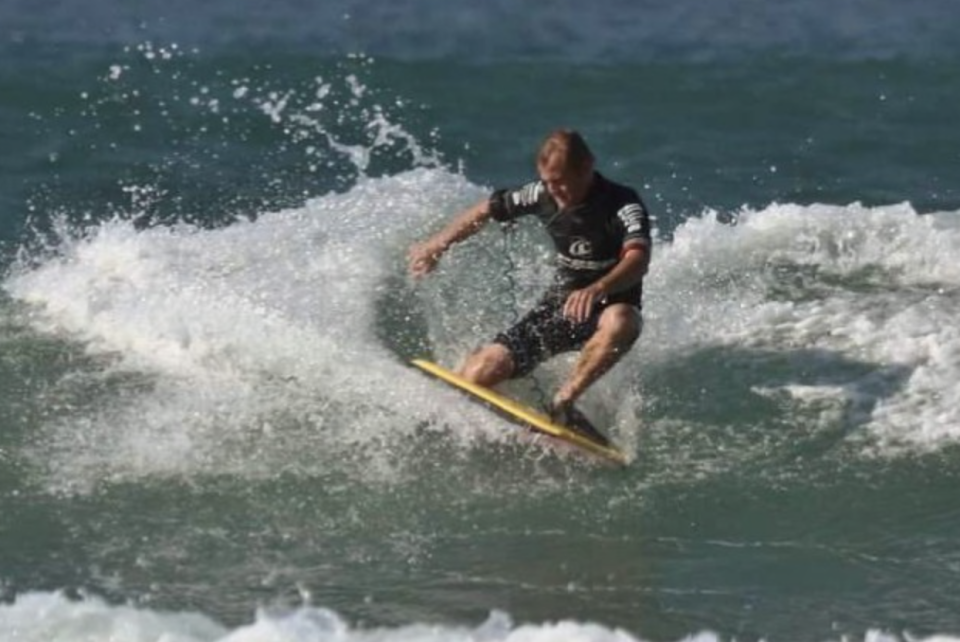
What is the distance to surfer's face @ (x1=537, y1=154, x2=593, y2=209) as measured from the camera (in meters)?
10.2

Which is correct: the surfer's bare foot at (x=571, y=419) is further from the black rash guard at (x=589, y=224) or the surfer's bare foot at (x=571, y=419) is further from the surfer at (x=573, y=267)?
the black rash guard at (x=589, y=224)

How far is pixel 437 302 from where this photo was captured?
12.4 metres

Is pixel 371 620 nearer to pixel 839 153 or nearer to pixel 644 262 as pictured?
pixel 644 262

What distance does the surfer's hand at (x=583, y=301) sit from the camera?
10.1m

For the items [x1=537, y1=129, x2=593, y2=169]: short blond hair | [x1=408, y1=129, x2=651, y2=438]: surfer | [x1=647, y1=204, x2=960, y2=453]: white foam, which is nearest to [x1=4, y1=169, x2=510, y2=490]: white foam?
[x1=408, y1=129, x2=651, y2=438]: surfer

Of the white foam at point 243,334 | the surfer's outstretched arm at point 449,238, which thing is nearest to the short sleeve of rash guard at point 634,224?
the surfer's outstretched arm at point 449,238

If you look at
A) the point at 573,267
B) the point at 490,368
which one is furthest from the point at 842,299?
the point at 490,368

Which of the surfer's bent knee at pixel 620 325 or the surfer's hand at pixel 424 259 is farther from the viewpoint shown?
the surfer's hand at pixel 424 259

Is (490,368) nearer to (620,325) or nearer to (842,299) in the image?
(620,325)

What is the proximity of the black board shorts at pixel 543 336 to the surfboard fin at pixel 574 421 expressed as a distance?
1.25ft

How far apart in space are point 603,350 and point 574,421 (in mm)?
398

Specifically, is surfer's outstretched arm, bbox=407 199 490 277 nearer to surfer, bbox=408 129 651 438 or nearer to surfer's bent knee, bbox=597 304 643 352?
surfer, bbox=408 129 651 438

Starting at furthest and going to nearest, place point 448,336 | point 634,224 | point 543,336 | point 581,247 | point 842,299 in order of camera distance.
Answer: point 842,299, point 448,336, point 543,336, point 581,247, point 634,224

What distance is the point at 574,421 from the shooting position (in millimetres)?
10555
